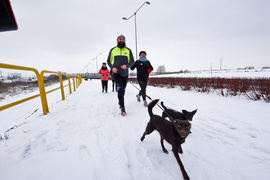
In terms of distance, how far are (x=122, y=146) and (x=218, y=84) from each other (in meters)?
6.12

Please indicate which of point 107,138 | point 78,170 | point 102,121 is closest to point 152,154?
point 107,138

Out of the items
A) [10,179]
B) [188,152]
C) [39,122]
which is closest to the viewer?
Result: [10,179]

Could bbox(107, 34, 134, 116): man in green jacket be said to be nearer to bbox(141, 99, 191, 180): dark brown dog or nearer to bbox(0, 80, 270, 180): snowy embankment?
bbox(0, 80, 270, 180): snowy embankment

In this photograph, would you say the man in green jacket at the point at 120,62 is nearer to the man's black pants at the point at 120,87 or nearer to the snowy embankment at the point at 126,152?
the man's black pants at the point at 120,87

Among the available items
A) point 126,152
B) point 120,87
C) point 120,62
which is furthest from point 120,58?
point 126,152

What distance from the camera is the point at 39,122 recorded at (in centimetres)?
244

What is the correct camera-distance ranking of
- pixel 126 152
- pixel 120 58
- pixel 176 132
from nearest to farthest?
pixel 176 132, pixel 126 152, pixel 120 58

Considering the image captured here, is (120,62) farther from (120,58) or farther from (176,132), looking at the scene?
(176,132)

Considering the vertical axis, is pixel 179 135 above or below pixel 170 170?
above

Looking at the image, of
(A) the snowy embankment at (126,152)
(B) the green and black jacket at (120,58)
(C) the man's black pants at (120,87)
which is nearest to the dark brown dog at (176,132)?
(A) the snowy embankment at (126,152)

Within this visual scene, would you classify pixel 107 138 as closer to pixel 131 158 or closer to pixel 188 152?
pixel 131 158

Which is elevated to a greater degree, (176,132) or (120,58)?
(120,58)

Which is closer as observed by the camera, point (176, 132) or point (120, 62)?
point (176, 132)

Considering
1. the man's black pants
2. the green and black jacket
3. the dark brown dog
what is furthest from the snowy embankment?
the green and black jacket
